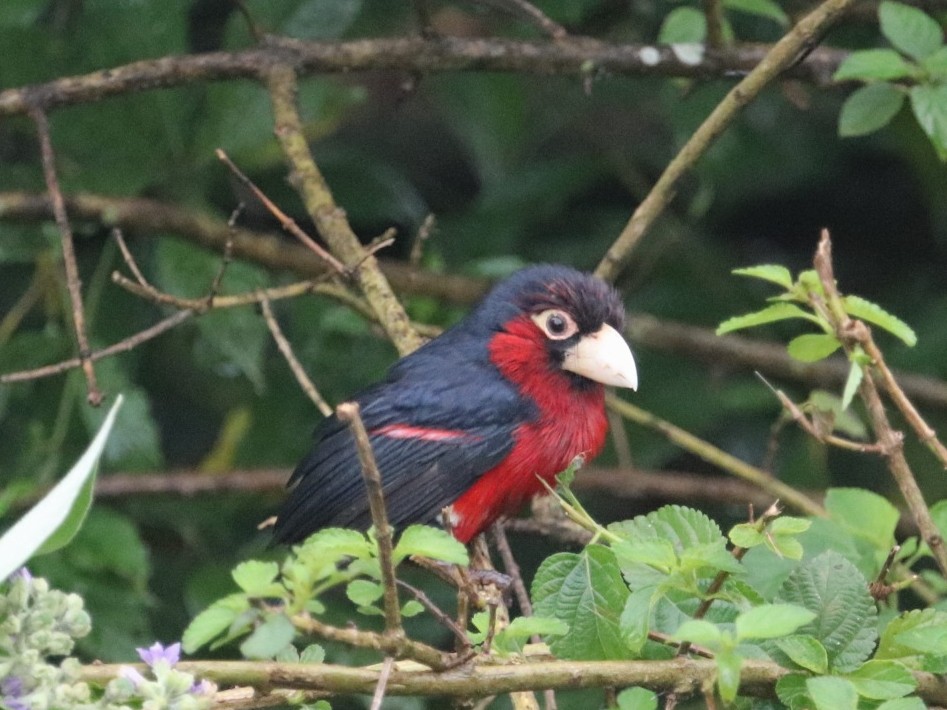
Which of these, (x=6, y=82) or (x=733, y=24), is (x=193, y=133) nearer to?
(x=6, y=82)

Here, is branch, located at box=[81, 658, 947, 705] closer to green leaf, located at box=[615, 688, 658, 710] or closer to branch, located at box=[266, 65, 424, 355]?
green leaf, located at box=[615, 688, 658, 710]

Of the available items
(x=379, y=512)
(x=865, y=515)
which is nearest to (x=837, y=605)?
(x=865, y=515)

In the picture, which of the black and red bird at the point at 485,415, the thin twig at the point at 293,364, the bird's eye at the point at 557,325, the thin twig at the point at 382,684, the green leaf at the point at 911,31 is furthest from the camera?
the bird's eye at the point at 557,325

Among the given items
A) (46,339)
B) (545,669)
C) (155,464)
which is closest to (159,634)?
(155,464)

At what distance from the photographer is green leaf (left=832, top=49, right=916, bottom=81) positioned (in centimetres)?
263

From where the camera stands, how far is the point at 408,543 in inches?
59.9

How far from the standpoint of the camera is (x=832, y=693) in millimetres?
1613

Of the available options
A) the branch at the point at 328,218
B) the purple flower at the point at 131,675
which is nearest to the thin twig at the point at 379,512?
the purple flower at the point at 131,675

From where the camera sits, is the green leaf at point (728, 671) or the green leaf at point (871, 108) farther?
the green leaf at point (871, 108)

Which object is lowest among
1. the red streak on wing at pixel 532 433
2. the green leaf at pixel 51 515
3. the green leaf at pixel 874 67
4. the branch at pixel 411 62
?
the green leaf at pixel 51 515

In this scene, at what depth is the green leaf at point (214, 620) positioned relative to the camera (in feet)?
4.72

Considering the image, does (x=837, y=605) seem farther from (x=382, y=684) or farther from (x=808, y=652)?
(x=382, y=684)

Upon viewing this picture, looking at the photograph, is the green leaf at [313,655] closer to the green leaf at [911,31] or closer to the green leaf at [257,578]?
the green leaf at [257,578]

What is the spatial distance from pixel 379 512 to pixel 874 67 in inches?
63.5
